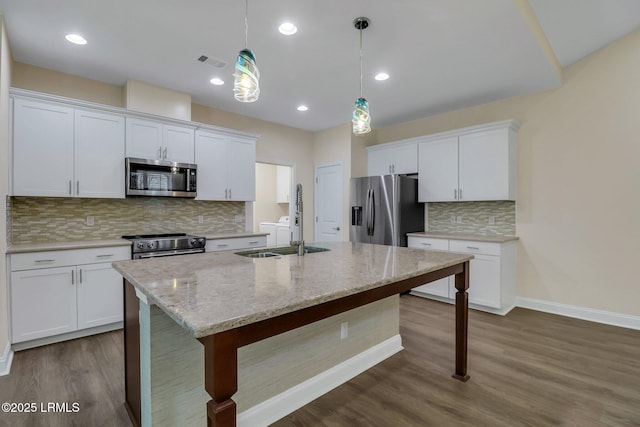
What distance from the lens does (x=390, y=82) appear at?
11.7ft

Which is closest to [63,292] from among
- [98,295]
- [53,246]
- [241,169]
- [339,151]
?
[98,295]

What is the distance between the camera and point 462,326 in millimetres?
2250

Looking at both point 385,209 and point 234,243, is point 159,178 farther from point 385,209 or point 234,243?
point 385,209

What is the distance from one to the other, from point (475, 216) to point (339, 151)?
2352 millimetres

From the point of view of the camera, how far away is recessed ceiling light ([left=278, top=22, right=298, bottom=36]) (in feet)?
8.16

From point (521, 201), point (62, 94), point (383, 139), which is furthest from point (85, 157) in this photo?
point (521, 201)

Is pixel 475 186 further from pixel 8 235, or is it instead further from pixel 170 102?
pixel 8 235

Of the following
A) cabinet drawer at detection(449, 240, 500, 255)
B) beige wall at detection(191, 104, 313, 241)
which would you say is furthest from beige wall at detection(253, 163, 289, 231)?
cabinet drawer at detection(449, 240, 500, 255)

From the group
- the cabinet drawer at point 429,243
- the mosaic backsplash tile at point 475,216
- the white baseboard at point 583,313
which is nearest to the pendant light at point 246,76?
the cabinet drawer at point 429,243

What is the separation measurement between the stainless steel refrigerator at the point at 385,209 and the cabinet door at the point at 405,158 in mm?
225

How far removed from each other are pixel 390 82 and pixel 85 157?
3.37 meters

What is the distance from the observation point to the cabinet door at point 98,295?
2902 mm

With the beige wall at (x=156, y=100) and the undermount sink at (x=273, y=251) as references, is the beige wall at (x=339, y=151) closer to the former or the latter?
the beige wall at (x=156, y=100)

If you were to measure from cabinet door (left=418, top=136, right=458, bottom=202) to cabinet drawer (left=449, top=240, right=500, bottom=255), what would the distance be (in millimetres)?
649
